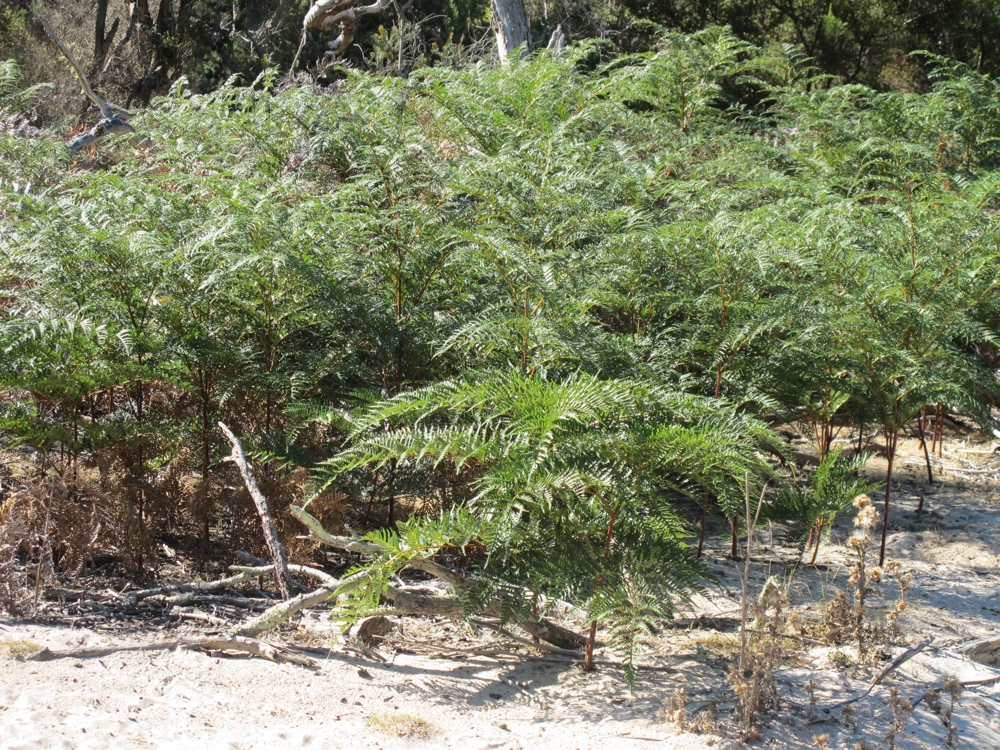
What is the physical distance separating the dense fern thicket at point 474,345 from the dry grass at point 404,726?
0.39m

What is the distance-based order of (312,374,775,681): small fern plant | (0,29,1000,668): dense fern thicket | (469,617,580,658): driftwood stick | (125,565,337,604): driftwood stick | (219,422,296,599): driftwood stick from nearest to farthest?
(312,374,775,681): small fern plant < (0,29,1000,668): dense fern thicket < (469,617,580,658): driftwood stick < (219,422,296,599): driftwood stick < (125,565,337,604): driftwood stick

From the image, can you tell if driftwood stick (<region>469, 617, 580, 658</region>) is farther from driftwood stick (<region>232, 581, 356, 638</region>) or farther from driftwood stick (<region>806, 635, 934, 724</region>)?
driftwood stick (<region>806, 635, 934, 724</region>)

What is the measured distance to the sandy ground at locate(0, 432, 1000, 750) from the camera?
10.2ft

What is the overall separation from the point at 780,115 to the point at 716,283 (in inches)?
241

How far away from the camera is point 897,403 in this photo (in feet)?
15.5

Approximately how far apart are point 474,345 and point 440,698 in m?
1.57

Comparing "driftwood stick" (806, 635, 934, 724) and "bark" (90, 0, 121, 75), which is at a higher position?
"bark" (90, 0, 121, 75)

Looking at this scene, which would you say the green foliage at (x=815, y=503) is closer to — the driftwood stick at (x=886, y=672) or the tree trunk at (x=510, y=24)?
the driftwood stick at (x=886, y=672)

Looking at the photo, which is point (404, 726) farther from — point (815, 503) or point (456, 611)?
point (815, 503)

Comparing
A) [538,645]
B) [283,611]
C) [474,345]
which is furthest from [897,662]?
[283,611]

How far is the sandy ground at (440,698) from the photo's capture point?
123 inches

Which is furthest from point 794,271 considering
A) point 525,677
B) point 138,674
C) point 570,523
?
point 138,674

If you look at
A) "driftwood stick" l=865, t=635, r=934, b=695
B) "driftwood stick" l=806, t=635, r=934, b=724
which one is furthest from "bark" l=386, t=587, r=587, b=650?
"driftwood stick" l=865, t=635, r=934, b=695

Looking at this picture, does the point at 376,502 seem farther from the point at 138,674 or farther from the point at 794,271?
the point at 794,271
